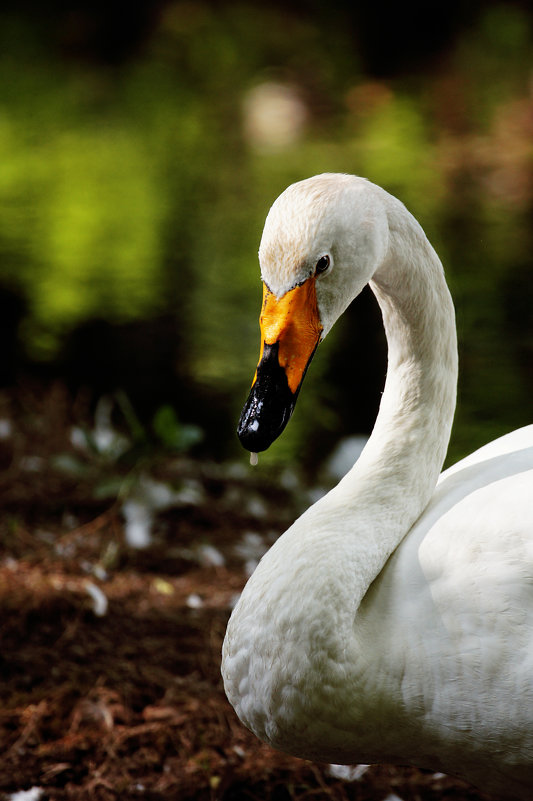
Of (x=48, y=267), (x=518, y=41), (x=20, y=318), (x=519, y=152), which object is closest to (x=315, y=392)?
(x=20, y=318)

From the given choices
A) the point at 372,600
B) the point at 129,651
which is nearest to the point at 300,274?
the point at 372,600

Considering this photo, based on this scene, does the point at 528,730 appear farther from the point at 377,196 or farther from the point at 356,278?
the point at 377,196

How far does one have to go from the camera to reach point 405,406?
2410mm

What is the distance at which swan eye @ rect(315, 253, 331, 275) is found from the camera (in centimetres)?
201

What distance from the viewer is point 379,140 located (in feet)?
42.4

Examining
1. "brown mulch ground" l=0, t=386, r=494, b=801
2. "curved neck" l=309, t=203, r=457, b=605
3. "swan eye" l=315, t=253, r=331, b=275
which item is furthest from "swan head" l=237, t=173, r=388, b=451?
"brown mulch ground" l=0, t=386, r=494, b=801

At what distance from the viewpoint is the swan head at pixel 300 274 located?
197cm

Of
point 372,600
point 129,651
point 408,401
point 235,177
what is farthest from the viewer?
point 235,177

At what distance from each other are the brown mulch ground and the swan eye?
1380 millimetres

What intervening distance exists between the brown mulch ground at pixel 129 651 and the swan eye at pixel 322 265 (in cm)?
138

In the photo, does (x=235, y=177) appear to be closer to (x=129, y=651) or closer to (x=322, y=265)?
(x=129, y=651)

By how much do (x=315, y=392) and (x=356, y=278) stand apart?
3.86 metres

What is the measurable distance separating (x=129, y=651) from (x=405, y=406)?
4.41 feet

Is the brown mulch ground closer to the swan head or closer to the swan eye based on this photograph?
the swan head
